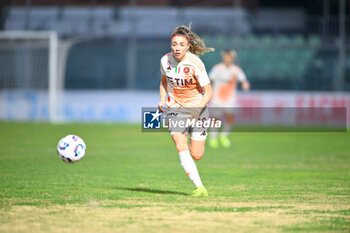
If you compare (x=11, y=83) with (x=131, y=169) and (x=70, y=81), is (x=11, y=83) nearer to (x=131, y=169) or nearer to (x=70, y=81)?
(x=70, y=81)

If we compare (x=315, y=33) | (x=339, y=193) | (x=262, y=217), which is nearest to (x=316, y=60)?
(x=315, y=33)

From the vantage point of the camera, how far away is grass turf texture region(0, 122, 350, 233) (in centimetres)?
596

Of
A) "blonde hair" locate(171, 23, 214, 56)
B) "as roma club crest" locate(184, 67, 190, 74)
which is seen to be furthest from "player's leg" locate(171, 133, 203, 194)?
"blonde hair" locate(171, 23, 214, 56)

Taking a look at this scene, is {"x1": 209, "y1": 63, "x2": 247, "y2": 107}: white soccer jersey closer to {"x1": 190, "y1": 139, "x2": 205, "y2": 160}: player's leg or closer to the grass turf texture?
the grass turf texture

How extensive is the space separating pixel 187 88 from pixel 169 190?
141 cm

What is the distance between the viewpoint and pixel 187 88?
319 inches

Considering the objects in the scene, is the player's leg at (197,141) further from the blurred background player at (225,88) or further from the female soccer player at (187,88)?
the blurred background player at (225,88)

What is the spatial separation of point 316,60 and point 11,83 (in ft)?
42.1

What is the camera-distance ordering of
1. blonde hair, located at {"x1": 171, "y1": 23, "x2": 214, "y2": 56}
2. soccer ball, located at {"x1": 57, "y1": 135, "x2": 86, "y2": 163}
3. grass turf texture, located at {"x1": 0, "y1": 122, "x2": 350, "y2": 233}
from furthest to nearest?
1. soccer ball, located at {"x1": 57, "y1": 135, "x2": 86, "y2": 163}
2. blonde hair, located at {"x1": 171, "y1": 23, "x2": 214, "y2": 56}
3. grass turf texture, located at {"x1": 0, "y1": 122, "x2": 350, "y2": 233}

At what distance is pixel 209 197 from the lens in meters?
7.71

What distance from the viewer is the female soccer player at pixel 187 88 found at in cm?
782

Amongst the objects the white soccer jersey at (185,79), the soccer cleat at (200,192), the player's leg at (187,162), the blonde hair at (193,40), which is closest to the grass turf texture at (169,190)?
the soccer cleat at (200,192)

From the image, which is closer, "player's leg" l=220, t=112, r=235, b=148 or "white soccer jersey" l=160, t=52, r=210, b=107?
"white soccer jersey" l=160, t=52, r=210, b=107

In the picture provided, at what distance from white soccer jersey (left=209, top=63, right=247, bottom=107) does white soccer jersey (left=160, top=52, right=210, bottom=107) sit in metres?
8.70
